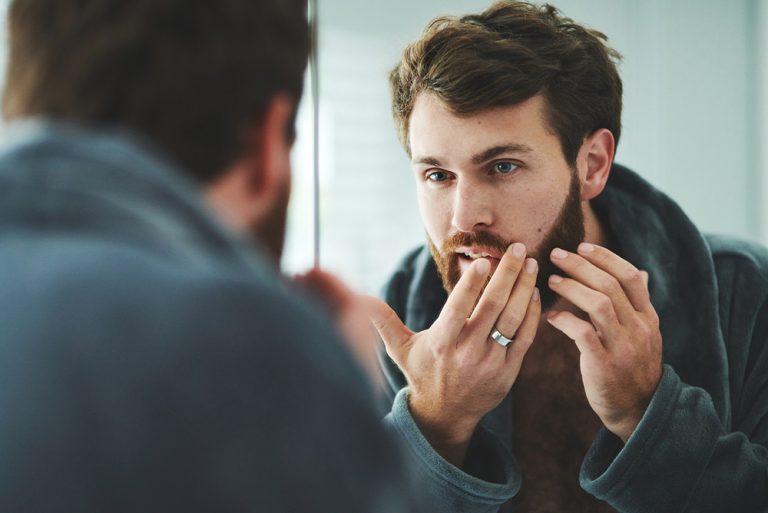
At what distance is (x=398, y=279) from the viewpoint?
1352 mm

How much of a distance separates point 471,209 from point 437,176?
0.09 metres

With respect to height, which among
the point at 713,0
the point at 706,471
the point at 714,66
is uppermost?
the point at 713,0

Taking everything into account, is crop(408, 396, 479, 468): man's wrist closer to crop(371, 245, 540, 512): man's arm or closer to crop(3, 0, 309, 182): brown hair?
crop(371, 245, 540, 512): man's arm

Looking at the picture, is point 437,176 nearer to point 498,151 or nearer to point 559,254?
point 498,151

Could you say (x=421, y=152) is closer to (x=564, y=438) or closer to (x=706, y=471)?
(x=564, y=438)

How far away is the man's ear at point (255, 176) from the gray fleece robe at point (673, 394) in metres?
0.60

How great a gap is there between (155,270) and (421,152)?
0.87 meters

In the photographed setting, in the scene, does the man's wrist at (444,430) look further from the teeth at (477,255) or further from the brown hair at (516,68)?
the brown hair at (516,68)

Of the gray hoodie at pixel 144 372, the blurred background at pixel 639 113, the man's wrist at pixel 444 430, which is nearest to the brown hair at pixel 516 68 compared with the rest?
the man's wrist at pixel 444 430

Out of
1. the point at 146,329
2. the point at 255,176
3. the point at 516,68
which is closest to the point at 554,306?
the point at 516,68

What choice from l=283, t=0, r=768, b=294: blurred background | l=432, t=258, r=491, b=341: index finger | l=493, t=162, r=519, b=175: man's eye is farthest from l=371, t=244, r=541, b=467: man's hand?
l=283, t=0, r=768, b=294: blurred background

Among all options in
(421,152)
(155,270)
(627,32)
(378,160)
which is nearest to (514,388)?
(421,152)

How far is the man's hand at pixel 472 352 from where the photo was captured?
105 cm

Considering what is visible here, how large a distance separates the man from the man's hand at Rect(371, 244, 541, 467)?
2.15 feet
